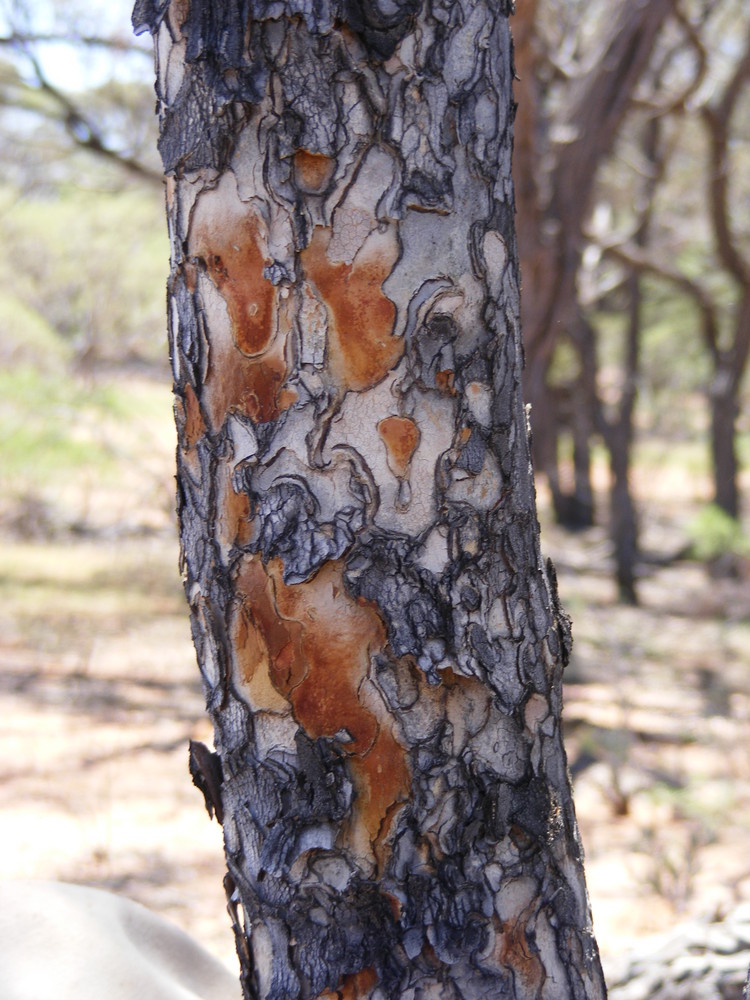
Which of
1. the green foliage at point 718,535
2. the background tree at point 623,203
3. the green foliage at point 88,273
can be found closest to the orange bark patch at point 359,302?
the background tree at point 623,203

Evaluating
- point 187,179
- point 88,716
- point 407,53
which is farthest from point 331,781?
point 88,716

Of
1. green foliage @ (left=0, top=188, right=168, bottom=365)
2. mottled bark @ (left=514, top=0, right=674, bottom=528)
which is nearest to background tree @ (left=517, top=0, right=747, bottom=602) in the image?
mottled bark @ (left=514, top=0, right=674, bottom=528)

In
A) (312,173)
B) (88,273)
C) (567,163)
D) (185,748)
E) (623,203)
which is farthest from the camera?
(88,273)

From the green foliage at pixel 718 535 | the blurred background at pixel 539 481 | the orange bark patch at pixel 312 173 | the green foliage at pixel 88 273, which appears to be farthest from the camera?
the green foliage at pixel 88 273

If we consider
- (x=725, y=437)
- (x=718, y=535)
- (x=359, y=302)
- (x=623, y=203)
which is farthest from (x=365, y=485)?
(x=623, y=203)

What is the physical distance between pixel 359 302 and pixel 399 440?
6.1 inches

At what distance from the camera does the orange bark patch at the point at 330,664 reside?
1.15 metres

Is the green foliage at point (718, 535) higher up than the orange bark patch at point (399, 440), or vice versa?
the orange bark patch at point (399, 440)

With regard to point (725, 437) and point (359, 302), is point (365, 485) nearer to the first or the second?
point (359, 302)

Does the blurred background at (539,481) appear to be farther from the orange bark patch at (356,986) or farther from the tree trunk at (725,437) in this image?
the orange bark patch at (356,986)

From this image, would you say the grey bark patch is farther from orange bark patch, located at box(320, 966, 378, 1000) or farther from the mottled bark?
the mottled bark

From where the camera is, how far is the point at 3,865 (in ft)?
11.6

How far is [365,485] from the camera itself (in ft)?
3.75

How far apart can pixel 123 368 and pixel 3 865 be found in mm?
7338
